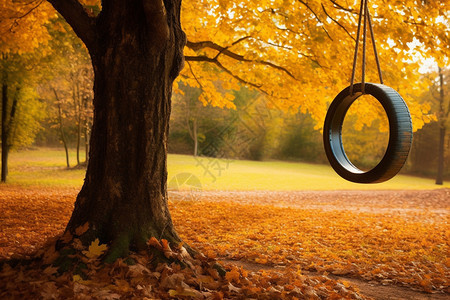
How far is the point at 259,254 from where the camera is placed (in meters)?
4.59

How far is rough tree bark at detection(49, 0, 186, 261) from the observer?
3.31 meters

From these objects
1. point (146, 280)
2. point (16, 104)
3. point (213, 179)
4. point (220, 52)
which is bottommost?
point (213, 179)

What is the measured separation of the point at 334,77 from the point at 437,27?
2009mm

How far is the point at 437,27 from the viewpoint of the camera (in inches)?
223

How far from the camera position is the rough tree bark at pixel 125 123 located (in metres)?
3.31

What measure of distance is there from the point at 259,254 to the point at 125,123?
253cm

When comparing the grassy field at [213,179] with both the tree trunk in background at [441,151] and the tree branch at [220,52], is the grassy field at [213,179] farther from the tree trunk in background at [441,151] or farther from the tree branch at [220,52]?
the tree branch at [220,52]

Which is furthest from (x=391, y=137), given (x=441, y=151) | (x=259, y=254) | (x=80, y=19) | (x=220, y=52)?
(x=441, y=151)

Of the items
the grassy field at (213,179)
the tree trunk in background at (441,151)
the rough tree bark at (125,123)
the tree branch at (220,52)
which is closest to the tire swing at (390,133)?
the rough tree bark at (125,123)

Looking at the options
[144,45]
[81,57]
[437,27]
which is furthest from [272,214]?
[81,57]

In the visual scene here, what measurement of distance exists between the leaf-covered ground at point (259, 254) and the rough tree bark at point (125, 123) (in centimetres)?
37

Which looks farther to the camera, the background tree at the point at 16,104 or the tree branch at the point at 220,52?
the background tree at the point at 16,104

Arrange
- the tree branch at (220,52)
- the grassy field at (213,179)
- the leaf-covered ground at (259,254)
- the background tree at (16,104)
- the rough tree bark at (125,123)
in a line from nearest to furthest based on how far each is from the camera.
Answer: the leaf-covered ground at (259,254) < the rough tree bark at (125,123) < the tree branch at (220,52) < the background tree at (16,104) < the grassy field at (213,179)

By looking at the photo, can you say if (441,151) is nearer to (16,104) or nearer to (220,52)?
(220,52)
